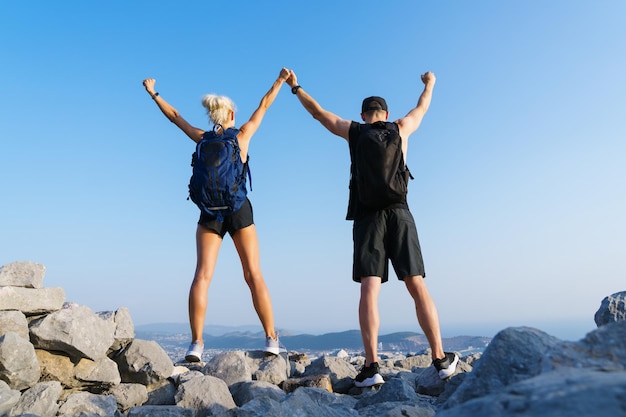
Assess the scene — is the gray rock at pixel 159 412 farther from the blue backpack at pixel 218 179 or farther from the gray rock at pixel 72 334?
the blue backpack at pixel 218 179

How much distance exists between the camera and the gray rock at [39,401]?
4.64 meters

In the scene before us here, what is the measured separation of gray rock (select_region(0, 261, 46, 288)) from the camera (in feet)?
19.7

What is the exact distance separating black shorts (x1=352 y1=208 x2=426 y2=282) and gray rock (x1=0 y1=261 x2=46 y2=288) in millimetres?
3807

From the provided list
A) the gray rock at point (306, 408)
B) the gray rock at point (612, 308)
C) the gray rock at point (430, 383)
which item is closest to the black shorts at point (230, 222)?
the gray rock at point (306, 408)

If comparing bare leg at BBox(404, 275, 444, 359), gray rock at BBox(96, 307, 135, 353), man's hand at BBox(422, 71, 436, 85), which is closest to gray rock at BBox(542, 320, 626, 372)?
bare leg at BBox(404, 275, 444, 359)

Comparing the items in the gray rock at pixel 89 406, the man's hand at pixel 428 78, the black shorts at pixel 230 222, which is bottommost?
the gray rock at pixel 89 406

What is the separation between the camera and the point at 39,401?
15.6 feet

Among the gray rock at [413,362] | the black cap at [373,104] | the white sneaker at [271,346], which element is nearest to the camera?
the black cap at [373,104]

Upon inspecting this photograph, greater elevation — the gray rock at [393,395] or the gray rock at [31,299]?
the gray rock at [31,299]

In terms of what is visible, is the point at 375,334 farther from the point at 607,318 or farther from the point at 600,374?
the point at 600,374

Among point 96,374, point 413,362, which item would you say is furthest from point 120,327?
point 413,362

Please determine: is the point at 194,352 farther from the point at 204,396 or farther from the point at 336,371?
the point at 336,371

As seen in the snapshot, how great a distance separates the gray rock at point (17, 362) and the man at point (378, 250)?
3.48m

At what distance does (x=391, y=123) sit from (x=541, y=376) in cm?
441
